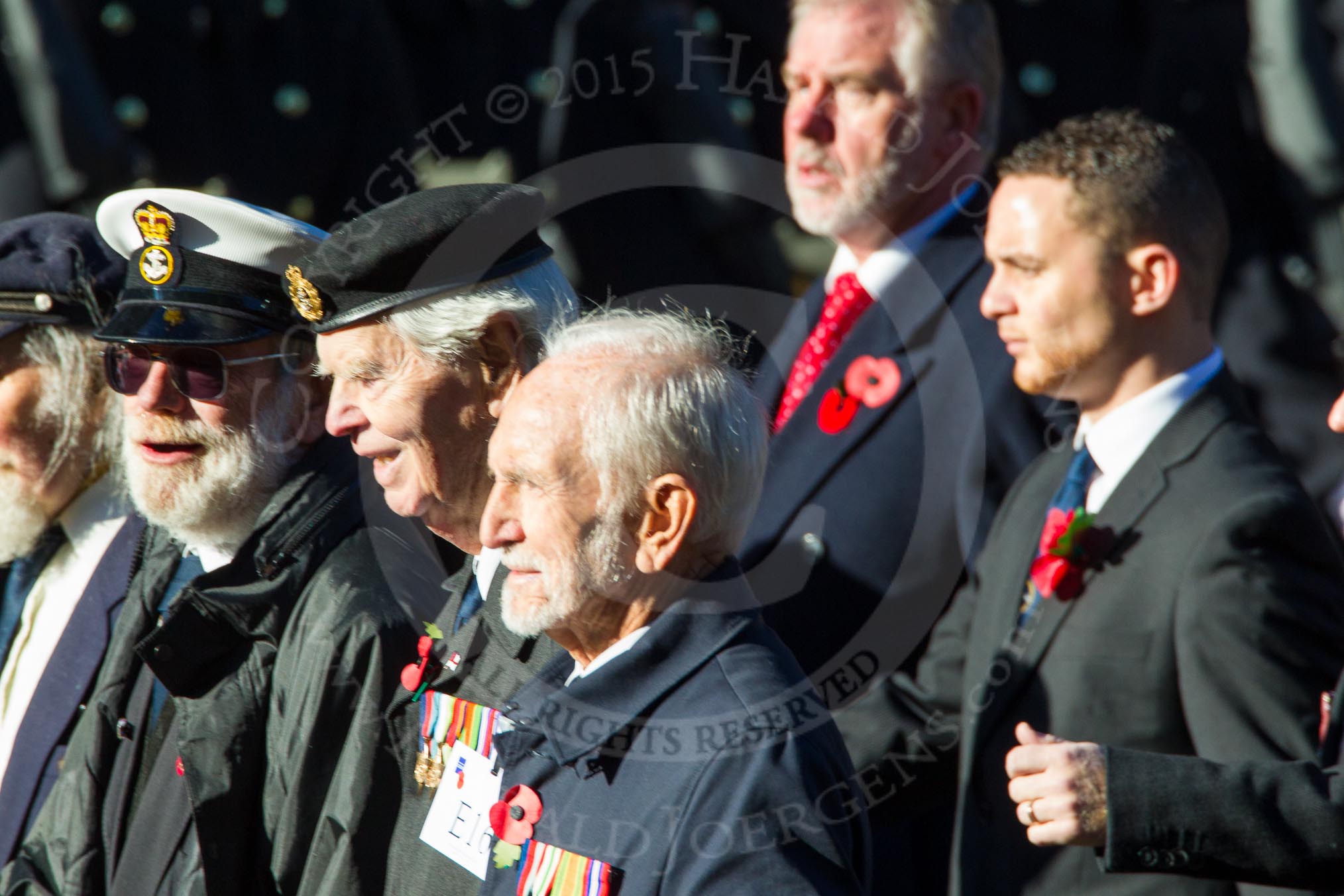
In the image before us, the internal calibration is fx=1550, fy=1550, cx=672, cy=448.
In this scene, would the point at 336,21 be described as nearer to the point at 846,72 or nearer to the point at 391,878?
the point at 846,72

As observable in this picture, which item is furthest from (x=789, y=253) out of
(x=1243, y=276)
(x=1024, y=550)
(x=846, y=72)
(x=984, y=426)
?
(x=1024, y=550)

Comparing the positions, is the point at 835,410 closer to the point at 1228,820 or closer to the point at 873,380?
the point at 873,380

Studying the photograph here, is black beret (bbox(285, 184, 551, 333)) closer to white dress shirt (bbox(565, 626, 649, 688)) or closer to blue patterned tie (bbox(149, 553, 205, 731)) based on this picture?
blue patterned tie (bbox(149, 553, 205, 731))

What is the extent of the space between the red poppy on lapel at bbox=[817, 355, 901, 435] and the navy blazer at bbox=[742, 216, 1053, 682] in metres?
0.01

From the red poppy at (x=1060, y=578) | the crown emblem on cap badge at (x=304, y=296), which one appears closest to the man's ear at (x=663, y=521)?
the crown emblem on cap badge at (x=304, y=296)

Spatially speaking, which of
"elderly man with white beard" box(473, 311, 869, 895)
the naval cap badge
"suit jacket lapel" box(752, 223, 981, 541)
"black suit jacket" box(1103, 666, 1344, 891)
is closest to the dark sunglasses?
the naval cap badge

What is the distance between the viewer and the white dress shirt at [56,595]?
3.30 meters

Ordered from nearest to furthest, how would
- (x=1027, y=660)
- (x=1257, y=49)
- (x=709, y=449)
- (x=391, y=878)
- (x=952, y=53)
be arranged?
(x=709, y=449) → (x=391, y=878) → (x=1027, y=660) → (x=952, y=53) → (x=1257, y=49)

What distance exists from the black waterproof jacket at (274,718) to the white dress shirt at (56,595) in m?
0.39

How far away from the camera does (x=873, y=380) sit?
341 cm

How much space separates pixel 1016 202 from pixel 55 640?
7.20 ft

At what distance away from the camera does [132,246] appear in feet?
10.5

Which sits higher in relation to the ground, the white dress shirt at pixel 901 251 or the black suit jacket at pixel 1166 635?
the white dress shirt at pixel 901 251

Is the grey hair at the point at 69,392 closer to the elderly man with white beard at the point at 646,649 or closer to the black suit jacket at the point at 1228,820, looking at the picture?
the elderly man with white beard at the point at 646,649
